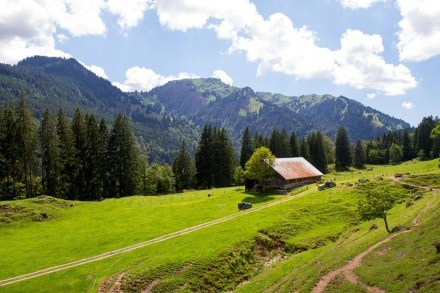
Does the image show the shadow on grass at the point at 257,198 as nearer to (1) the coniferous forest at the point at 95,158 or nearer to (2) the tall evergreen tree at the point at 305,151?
(1) the coniferous forest at the point at 95,158

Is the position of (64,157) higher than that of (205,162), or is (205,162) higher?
(64,157)

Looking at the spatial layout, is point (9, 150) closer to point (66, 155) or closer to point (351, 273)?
point (66, 155)

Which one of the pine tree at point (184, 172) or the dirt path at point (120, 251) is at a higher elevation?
the pine tree at point (184, 172)

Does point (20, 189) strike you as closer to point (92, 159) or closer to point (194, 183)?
point (92, 159)

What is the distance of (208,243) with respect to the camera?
166 ft

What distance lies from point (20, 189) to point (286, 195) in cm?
6131

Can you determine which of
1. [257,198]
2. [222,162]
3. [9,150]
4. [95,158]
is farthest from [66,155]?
[222,162]

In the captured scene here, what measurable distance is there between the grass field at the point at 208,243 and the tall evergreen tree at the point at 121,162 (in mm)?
24609

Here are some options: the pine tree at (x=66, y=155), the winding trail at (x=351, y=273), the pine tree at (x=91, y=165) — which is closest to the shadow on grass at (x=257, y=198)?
the winding trail at (x=351, y=273)

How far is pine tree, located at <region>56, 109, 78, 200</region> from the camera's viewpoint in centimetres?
9199

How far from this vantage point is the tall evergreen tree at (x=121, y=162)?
104 metres

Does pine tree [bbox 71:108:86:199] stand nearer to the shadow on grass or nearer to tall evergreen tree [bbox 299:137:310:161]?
the shadow on grass

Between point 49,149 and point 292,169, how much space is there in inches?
2467

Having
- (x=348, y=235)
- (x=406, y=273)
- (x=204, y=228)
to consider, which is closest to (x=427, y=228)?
(x=406, y=273)
